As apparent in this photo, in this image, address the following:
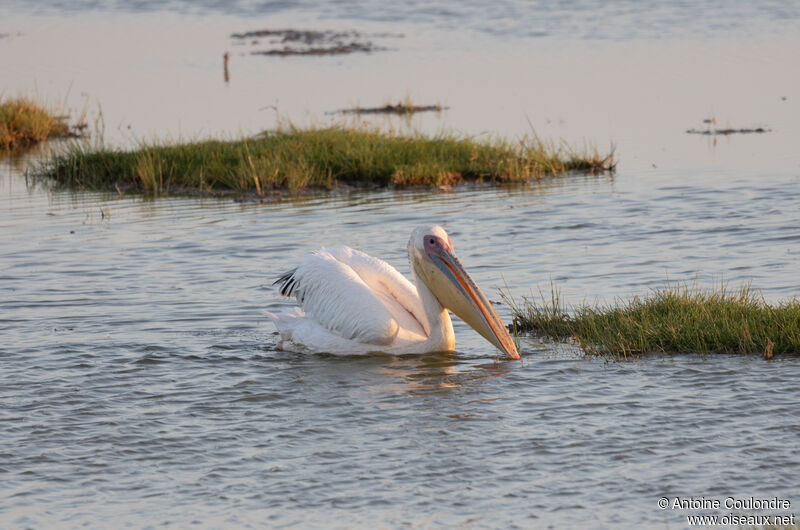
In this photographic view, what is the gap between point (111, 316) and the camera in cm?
929

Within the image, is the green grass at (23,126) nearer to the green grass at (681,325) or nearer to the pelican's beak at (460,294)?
the pelican's beak at (460,294)

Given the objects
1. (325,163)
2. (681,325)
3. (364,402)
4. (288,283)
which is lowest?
(364,402)

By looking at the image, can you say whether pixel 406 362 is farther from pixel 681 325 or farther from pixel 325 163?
pixel 325 163

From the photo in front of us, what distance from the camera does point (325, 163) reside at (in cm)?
1525

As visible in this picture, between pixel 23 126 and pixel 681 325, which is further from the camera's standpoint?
pixel 23 126

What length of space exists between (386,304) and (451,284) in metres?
0.61

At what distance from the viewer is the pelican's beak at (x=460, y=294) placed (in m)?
7.74

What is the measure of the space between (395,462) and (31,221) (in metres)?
8.79

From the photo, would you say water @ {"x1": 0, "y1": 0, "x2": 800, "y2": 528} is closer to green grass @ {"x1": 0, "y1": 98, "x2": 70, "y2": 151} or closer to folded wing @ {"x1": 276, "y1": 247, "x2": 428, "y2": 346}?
Answer: folded wing @ {"x1": 276, "y1": 247, "x2": 428, "y2": 346}

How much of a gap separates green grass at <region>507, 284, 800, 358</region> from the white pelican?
640 mm

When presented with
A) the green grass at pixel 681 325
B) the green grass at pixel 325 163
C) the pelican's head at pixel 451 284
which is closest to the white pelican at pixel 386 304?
the pelican's head at pixel 451 284

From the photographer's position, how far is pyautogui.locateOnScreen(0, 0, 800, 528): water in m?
5.54

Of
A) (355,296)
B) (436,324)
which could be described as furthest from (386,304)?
(436,324)

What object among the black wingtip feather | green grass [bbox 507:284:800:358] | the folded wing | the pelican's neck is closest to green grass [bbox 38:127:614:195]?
the black wingtip feather
